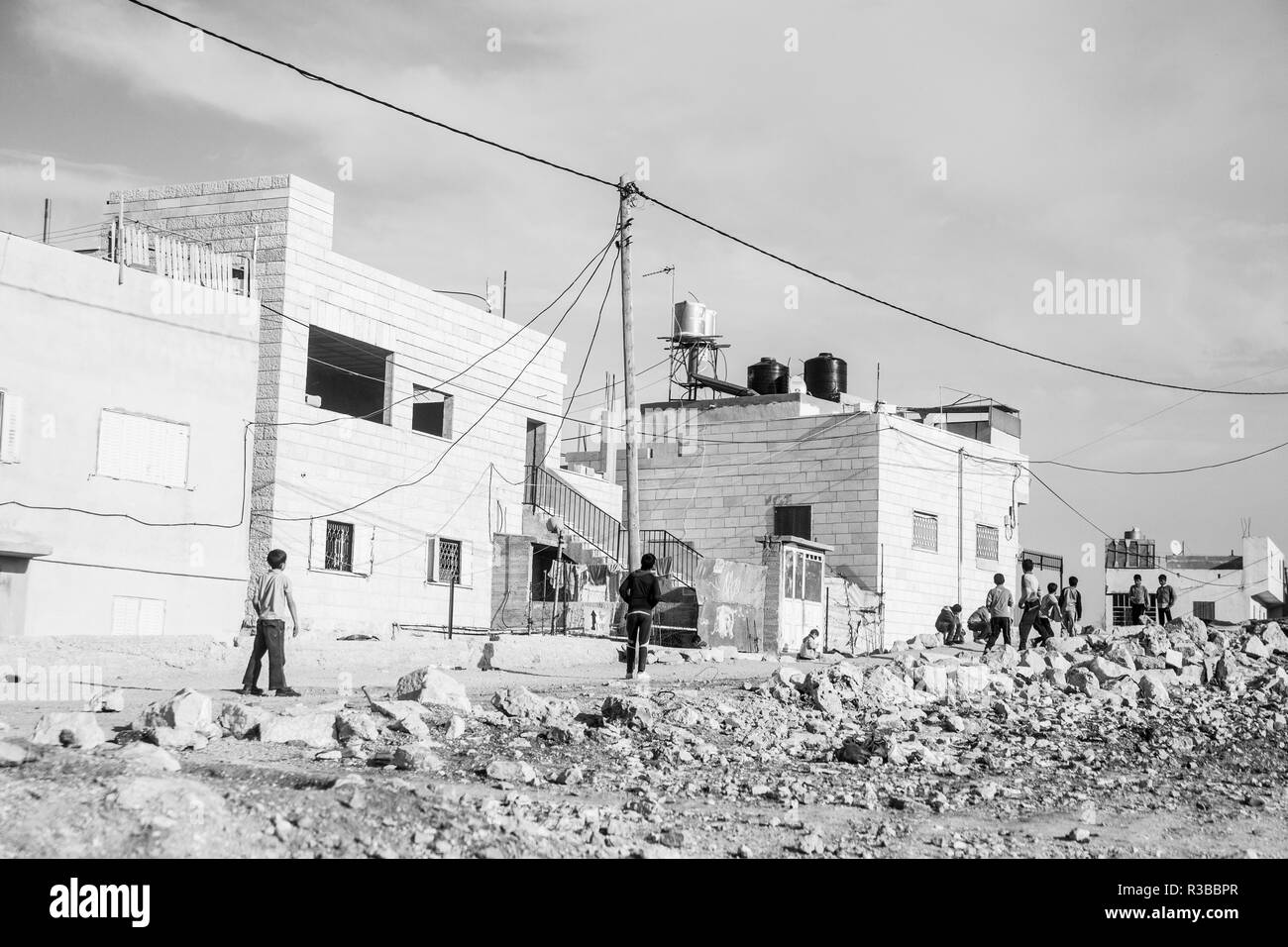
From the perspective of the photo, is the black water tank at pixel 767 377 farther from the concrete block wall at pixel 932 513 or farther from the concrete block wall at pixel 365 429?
the concrete block wall at pixel 365 429

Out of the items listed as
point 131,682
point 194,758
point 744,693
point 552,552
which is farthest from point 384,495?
point 194,758

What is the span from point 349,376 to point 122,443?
7526 millimetres

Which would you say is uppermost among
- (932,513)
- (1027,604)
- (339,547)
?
(932,513)

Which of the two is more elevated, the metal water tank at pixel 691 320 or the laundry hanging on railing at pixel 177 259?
the metal water tank at pixel 691 320

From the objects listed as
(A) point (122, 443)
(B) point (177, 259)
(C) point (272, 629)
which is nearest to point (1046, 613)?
(C) point (272, 629)

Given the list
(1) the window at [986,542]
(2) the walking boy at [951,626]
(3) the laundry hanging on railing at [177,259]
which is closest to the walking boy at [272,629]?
(3) the laundry hanging on railing at [177,259]

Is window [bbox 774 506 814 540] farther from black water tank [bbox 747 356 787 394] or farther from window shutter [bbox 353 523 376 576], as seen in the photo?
window shutter [bbox 353 523 376 576]

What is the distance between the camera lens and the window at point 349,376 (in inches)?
903

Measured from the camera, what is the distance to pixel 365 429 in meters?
22.5

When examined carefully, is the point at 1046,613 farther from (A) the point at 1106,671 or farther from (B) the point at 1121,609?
(B) the point at 1121,609

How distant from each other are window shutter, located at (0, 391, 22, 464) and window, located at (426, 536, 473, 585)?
8.36 meters

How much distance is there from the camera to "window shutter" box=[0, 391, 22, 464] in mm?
16922

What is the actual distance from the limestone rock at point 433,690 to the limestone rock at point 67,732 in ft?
11.0
